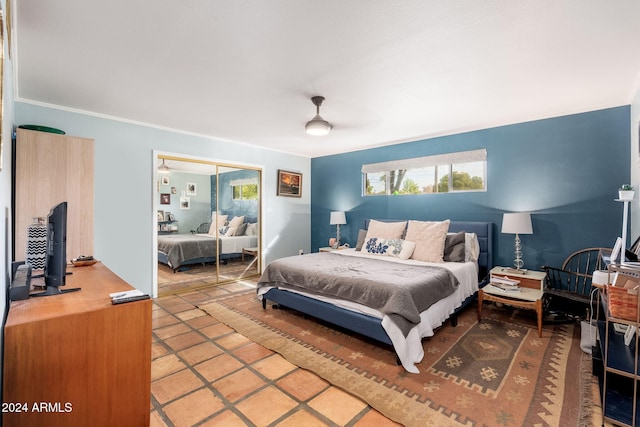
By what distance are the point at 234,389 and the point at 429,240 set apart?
2842mm

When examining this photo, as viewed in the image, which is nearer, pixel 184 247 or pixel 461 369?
pixel 461 369

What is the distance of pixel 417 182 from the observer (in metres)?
4.75

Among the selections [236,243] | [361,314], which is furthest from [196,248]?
[361,314]

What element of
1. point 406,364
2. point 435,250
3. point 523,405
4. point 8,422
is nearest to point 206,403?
point 8,422

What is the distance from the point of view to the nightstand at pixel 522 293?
9.34 feet

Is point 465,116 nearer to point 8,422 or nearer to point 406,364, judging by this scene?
point 406,364

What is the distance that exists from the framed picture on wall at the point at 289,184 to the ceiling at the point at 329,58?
2.12m

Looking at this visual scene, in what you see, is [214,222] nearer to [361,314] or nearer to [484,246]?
[361,314]

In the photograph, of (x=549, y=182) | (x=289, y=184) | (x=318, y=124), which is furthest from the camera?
(x=289, y=184)

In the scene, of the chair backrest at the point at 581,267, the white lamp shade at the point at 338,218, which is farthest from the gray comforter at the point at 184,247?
the chair backrest at the point at 581,267

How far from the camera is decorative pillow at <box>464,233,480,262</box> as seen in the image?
3.71 meters

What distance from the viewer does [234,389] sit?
2.03m

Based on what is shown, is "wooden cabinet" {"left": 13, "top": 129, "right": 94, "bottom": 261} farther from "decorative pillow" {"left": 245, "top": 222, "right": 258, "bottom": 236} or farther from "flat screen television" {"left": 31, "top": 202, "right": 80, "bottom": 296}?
"decorative pillow" {"left": 245, "top": 222, "right": 258, "bottom": 236}

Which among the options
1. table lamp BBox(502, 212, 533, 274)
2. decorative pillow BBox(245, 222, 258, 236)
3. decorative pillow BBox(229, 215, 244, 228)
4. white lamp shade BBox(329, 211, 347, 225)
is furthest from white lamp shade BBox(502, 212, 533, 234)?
decorative pillow BBox(229, 215, 244, 228)
